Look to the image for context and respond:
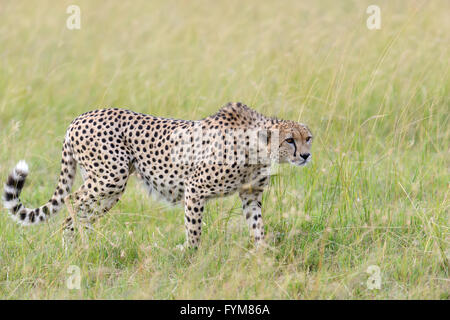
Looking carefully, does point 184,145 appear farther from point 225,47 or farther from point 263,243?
point 225,47

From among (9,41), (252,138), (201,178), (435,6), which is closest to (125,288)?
(201,178)

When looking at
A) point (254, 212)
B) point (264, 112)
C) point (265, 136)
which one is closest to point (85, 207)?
point (254, 212)

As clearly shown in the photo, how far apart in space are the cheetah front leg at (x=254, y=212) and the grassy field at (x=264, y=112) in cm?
10

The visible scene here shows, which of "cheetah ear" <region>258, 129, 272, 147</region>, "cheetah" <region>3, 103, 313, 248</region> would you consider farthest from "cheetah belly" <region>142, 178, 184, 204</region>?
"cheetah ear" <region>258, 129, 272, 147</region>

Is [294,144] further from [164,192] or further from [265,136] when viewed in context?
[164,192]

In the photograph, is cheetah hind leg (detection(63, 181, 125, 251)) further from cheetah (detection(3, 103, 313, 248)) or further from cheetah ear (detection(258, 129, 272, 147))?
cheetah ear (detection(258, 129, 272, 147))

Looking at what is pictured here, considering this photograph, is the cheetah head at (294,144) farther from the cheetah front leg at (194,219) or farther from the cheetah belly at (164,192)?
the cheetah belly at (164,192)

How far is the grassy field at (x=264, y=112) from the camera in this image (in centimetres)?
413

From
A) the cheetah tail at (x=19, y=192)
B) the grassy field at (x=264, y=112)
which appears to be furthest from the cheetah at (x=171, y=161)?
the grassy field at (x=264, y=112)

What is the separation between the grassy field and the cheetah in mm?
152

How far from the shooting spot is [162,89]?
23.5ft

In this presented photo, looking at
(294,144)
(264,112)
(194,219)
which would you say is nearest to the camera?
(294,144)

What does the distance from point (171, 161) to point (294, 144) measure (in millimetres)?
827

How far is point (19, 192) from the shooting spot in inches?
181
